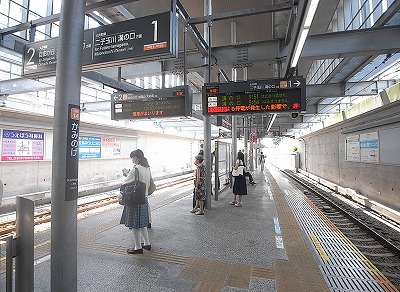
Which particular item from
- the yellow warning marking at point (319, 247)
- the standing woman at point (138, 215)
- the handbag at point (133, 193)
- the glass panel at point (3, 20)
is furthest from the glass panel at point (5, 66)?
the yellow warning marking at point (319, 247)

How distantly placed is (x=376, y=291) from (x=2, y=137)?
1097 cm

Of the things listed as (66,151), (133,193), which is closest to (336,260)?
(133,193)

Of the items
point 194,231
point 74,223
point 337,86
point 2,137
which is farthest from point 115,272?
point 337,86

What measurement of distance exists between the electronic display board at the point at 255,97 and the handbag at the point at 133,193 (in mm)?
2459

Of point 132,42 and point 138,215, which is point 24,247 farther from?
point 132,42

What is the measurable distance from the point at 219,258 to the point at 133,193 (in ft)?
5.76

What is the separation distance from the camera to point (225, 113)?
5520 mm

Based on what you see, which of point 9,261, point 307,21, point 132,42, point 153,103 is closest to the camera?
point 9,261

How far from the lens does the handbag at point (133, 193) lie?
13.0 ft

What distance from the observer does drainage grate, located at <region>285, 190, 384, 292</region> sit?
3.17 meters

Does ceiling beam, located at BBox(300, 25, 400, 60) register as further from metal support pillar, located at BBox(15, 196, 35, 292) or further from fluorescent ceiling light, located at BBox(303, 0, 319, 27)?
metal support pillar, located at BBox(15, 196, 35, 292)

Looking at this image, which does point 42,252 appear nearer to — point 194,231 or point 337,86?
point 194,231

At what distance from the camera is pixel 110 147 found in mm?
13828

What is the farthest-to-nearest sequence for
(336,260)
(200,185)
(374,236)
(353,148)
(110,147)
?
(110,147) → (353,148) → (200,185) → (374,236) → (336,260)
